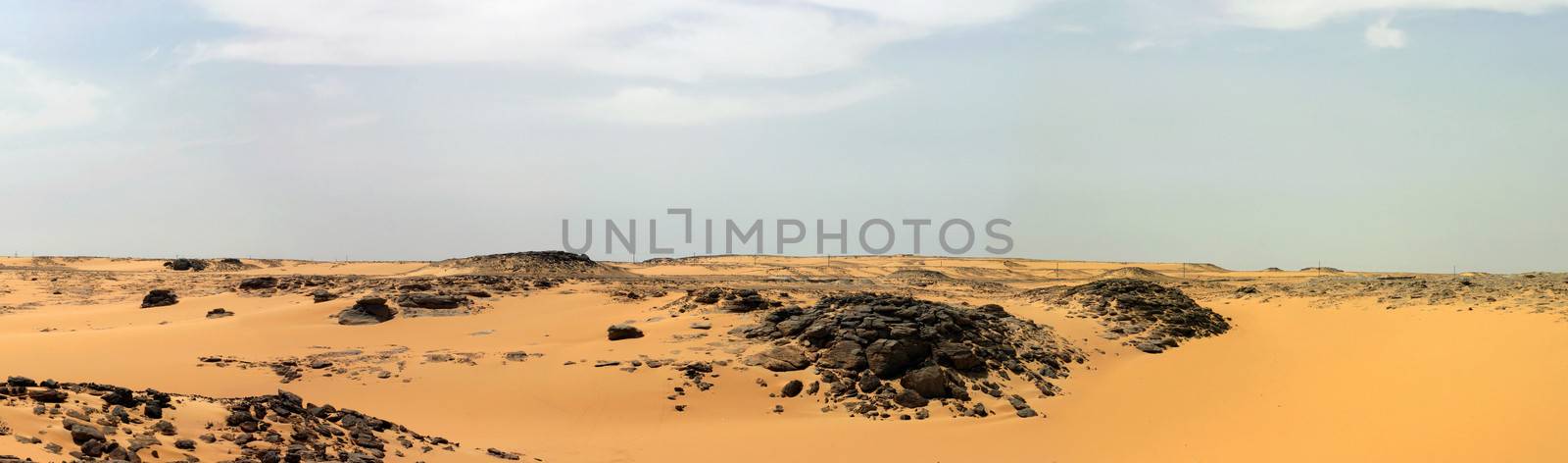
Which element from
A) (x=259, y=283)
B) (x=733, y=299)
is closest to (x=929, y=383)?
(x=733, y=299)

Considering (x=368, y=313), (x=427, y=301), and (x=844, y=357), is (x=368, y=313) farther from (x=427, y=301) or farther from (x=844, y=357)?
(x=844, y=357)

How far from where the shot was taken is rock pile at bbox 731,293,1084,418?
18.0 metres

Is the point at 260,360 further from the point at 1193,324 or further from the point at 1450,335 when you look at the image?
the point at 1450,335

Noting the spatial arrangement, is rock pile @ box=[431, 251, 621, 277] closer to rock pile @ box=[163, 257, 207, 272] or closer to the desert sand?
rock pile @ box=[163, 257, 207, 272]

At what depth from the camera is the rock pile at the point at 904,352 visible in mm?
18016

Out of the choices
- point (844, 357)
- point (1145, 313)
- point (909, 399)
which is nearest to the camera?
point (909, 399)

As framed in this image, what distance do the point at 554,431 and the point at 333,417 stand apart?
4.61m

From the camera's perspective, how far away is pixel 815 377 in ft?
61.3

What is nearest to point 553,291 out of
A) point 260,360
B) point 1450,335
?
point 260,360

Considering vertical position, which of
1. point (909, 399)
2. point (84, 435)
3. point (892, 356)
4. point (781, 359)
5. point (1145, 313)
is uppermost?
point (84, 435)

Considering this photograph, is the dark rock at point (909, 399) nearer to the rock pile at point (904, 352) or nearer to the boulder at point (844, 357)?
the rock pile at point (904, 352)

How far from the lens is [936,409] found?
57.4 feet

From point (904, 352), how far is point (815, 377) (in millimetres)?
1844

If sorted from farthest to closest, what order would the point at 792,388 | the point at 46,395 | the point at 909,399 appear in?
the point at 792,388 < the point at 909,399 < the point at 46,395
